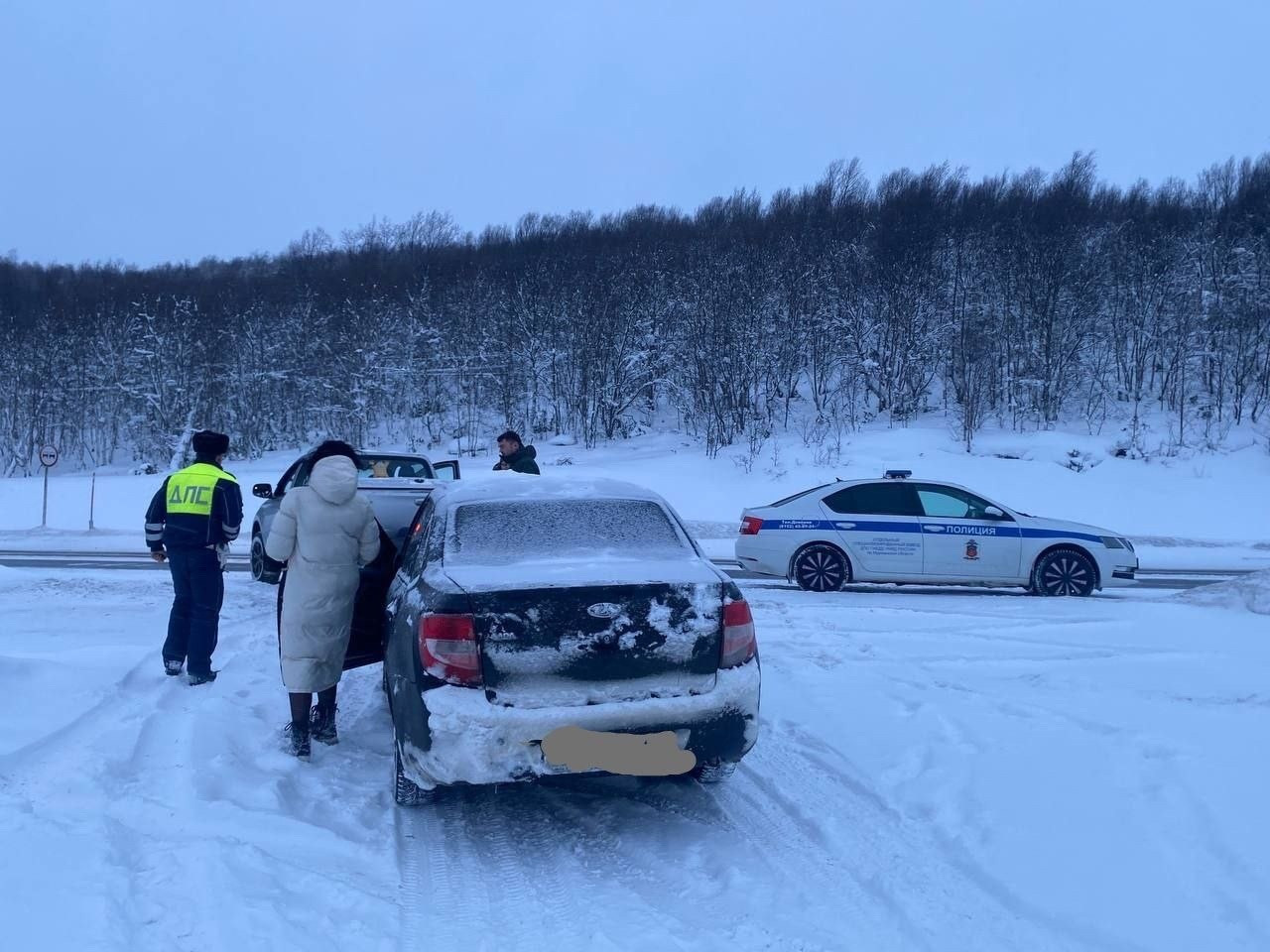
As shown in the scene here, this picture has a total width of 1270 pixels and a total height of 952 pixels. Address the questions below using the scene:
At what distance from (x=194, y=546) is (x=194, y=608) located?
411 mm

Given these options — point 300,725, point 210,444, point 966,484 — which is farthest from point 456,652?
point 966,484

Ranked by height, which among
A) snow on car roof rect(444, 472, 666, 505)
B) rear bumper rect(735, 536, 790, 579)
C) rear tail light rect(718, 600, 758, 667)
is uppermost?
snow on car roof rect(444, 472, 666, 505)

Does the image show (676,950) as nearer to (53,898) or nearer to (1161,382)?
(53,898)

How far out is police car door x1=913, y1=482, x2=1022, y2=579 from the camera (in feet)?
37.3

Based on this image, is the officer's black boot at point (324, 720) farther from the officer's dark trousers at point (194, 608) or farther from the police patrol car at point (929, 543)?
the police patrol car at point (929, 543)

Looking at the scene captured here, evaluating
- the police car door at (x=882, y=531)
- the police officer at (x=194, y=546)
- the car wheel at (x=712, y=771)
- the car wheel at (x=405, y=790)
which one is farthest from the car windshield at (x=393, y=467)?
the car wheel at (x=712, y=771)

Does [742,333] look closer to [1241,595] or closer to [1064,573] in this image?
[1064,573]

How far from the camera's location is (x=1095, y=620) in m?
8.88

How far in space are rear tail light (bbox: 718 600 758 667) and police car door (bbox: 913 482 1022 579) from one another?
7737 mm

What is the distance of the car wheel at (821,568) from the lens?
11711 mm

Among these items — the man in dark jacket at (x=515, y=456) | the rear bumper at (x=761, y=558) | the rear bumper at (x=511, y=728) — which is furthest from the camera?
the rear bumper at (x=761, y=558)

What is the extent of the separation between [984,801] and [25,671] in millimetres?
5562

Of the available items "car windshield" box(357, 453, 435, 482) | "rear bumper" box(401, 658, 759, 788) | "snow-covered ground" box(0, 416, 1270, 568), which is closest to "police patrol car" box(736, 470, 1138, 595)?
"car windshield" box(357, 453, 435, 482)

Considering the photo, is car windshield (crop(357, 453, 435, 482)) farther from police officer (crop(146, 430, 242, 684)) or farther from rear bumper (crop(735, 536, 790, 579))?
police officer (crop(146, 430, 242, 684))
